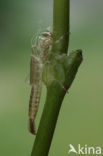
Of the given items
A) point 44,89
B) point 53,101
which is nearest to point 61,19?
point 53,101

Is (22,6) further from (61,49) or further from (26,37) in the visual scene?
(61,49)

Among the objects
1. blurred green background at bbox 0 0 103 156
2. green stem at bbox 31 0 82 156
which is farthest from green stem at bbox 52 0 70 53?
blurred green background at bbox 0 0 103 156

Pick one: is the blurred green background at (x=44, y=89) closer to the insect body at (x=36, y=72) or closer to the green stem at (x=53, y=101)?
the insect body at (x=36, y=72)

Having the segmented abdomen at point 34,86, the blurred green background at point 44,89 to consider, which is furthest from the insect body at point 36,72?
the blurred green background at point 44,89

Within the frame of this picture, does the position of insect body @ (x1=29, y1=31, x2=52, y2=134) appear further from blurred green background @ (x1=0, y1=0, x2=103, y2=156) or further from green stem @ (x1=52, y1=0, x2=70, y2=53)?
blurred green background @ (x1=0, y1=0, x2=103, y2=156)

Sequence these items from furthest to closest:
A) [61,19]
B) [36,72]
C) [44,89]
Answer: [44,89]
[36,72]
[61,19]

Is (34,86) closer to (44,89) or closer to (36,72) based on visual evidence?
(36,72)

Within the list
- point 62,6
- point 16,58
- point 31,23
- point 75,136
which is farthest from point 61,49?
point 31,23
